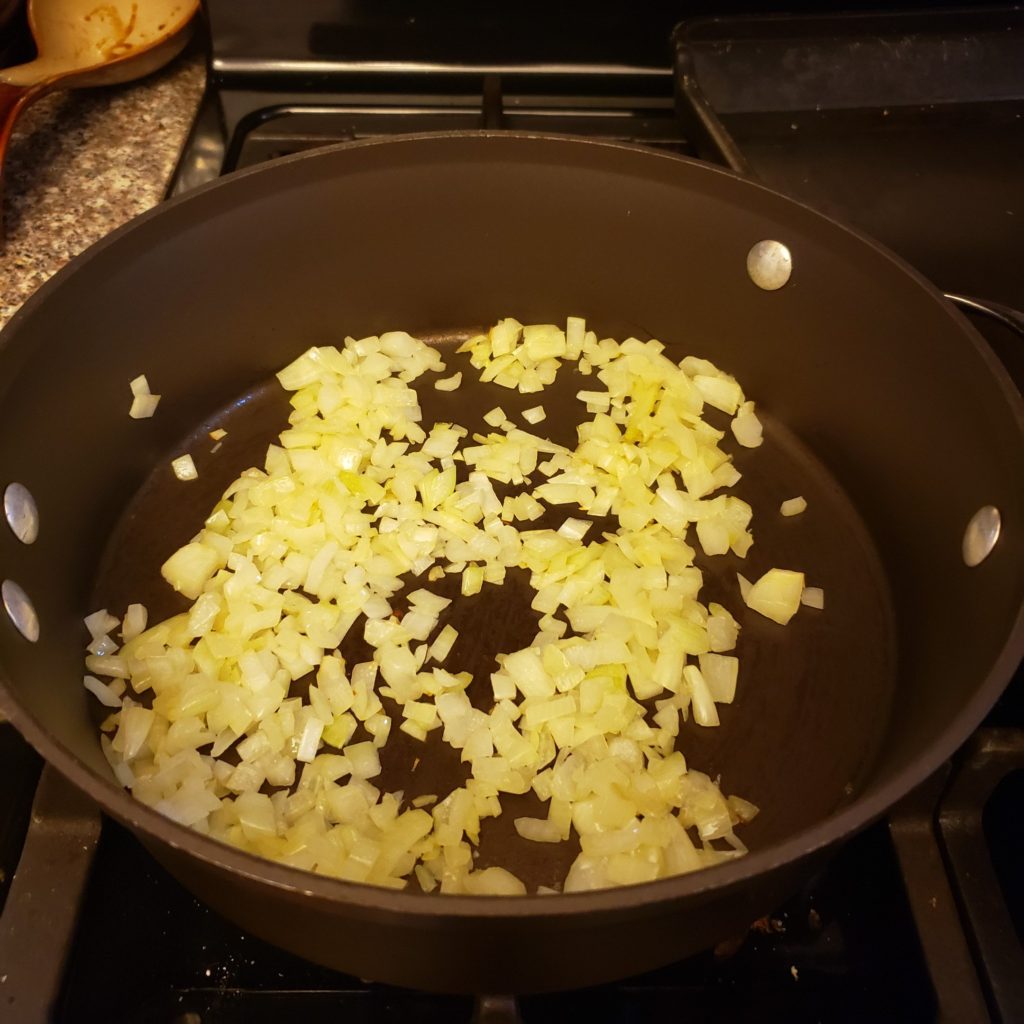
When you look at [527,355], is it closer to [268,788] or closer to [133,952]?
[268,788]

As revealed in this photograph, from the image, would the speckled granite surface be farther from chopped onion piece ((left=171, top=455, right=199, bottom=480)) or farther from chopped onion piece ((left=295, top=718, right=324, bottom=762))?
chopped onion piece ((left=295, top=718, right=324, bottom=762))

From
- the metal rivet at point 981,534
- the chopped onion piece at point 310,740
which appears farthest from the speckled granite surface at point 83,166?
the metal rivet at point 981,534

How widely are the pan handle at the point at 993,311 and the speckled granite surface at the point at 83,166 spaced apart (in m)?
1.10

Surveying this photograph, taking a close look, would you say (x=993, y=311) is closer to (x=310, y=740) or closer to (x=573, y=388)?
(x=573, y=388)

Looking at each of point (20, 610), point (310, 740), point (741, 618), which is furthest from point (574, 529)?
point (20, 610)

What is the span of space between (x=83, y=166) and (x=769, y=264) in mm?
1013

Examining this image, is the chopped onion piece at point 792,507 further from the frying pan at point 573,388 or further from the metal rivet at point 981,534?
the metal rivet at point 981,534

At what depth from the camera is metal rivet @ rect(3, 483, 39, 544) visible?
981 millimetres

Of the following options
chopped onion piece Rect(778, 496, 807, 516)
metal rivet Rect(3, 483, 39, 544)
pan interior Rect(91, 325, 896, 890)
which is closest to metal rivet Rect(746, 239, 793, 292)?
pan interior Rect(91, 325, 896, 890)

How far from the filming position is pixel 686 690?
1.07m

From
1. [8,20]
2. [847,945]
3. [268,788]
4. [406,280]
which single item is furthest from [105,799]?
[8,20]

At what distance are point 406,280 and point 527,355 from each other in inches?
8.1

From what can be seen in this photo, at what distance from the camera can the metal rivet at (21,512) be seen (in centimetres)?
98

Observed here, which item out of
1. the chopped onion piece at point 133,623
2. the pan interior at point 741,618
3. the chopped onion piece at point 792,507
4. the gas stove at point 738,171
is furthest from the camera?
the chopped onion piece at point 792,507
